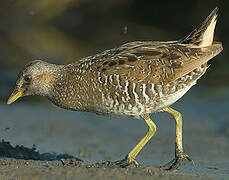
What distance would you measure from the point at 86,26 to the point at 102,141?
24.6 feet

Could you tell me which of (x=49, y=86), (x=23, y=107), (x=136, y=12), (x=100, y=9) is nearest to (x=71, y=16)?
(x=100, y=9)

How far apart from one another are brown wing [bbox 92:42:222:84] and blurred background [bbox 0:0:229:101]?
6.15 m

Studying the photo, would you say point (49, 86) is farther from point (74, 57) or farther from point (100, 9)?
point (100, 9)

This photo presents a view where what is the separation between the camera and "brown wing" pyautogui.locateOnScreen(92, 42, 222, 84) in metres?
7.82

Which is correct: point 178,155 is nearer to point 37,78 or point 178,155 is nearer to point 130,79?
point 130,79

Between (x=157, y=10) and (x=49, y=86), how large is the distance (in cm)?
967

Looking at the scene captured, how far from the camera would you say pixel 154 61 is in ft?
26.0

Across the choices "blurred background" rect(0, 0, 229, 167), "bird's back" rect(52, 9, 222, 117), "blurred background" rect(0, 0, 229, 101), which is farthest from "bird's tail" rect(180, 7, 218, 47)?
"blurred background" rect(0, 0, 229, 101)

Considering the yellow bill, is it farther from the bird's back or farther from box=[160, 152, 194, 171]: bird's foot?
box=[160, 152, 194, 171]: bird's foot

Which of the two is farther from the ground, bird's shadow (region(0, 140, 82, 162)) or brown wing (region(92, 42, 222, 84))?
brown wing (region(92, 42, 222, 84))

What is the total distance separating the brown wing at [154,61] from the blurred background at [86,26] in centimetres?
615

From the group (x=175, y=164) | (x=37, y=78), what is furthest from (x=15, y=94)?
(x=175, y=164)

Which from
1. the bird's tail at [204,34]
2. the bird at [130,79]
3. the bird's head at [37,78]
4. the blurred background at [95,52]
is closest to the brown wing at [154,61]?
the bird at [130,79]

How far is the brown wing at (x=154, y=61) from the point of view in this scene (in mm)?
7824
